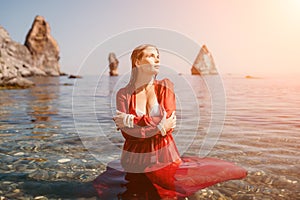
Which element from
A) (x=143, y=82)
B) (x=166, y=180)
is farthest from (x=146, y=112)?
(x=166, y=180)

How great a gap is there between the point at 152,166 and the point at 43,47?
501 ft

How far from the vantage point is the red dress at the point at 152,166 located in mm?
3848

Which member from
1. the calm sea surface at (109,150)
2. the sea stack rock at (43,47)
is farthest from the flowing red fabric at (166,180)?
the sea stack rock at (43,47)

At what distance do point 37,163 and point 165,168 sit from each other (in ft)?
9.42

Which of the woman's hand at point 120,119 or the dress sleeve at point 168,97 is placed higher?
the dress sleeve at point 168,97

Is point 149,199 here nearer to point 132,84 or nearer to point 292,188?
point 132,84

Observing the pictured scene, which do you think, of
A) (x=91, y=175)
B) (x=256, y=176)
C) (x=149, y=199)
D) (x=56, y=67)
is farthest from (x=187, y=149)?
(x=56, y=67)

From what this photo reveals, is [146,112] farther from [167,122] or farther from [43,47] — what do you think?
[43,47]

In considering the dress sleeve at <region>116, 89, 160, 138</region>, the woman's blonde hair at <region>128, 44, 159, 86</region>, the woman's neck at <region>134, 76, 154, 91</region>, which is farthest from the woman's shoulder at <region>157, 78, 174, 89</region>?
the dress sleeve at <region>116, 89, 160, 138</region>

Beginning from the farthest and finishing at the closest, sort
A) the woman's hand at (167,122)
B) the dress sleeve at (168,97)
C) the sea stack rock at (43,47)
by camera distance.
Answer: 1. the sea stack rock at (43,47)
2. the dress sleeve at (168,97)
3. the woman's hand at (167,122)

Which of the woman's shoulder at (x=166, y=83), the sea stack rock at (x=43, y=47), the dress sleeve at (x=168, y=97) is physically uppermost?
the sea stack rock at (x=43, y=47)

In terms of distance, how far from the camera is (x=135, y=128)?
3789 mm

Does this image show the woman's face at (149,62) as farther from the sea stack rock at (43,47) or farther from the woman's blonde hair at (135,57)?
the sea stack rock at (43,47)

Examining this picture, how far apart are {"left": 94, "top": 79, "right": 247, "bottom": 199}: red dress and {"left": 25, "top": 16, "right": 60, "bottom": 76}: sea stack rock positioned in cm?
13707
